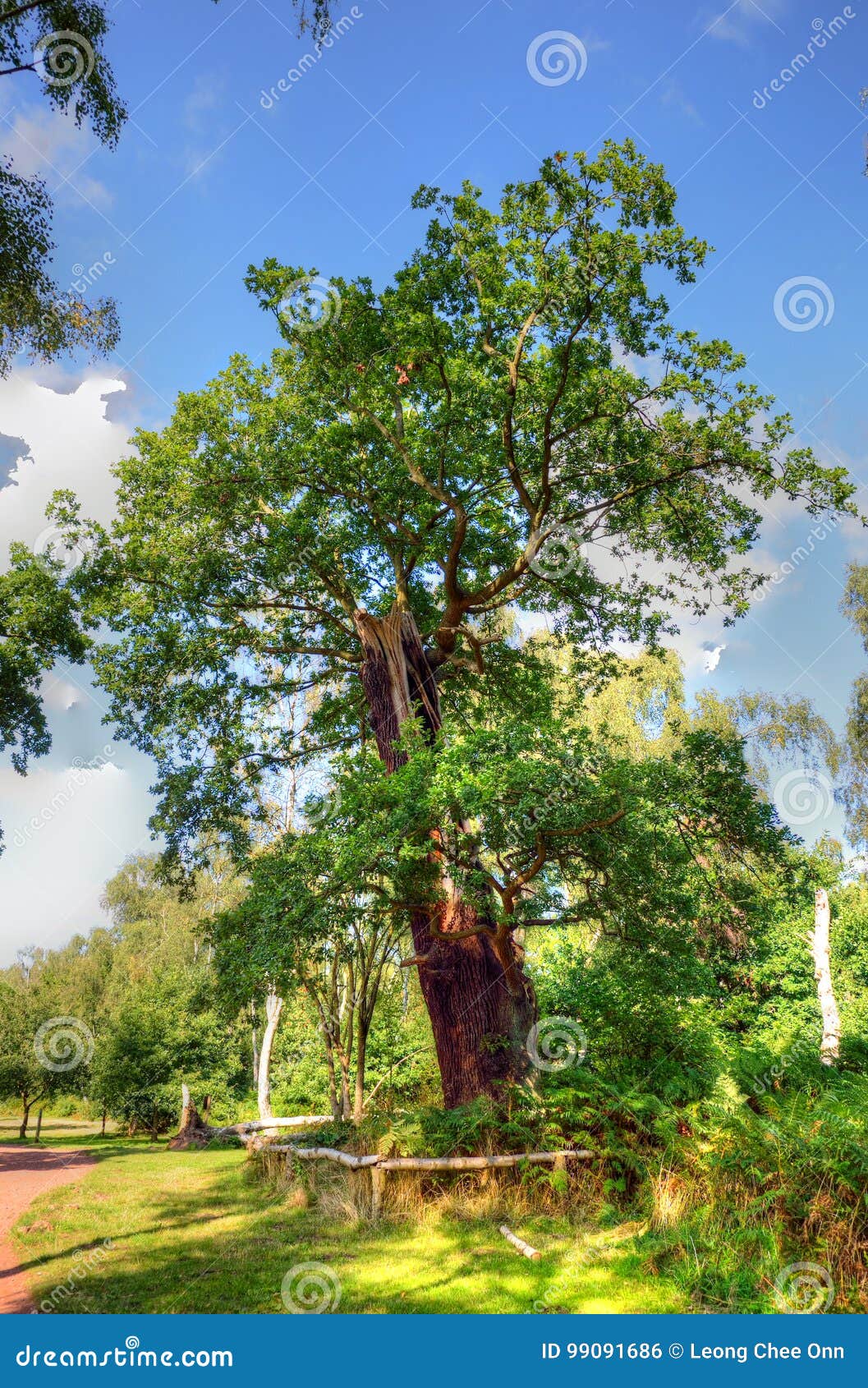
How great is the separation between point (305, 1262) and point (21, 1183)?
8603 millimetres

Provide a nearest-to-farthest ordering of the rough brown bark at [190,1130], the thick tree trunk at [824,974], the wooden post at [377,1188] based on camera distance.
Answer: the wooden post at [377,1188] → the thick tree trunk at [824,974] → the rough brown bark at [190,1130]

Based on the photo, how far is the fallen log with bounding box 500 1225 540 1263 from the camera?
632cm

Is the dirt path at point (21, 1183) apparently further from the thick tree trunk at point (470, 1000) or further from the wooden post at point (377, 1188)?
the thick tree trunk at point (470, 1000)

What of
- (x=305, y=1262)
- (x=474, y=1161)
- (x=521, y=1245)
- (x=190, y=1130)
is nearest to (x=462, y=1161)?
(x=474, y=1161)

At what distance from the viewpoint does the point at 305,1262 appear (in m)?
6.60

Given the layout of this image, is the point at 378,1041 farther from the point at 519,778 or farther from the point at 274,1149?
the point at 519,778

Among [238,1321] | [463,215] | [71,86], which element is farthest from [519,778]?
[71,86]

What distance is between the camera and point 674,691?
23.5 meters

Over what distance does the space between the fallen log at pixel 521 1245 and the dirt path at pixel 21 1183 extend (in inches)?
146

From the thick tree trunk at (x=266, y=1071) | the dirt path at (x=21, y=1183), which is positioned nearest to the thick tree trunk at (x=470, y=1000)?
the dirt path at (x=21, y=1183)

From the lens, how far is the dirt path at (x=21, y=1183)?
595cm

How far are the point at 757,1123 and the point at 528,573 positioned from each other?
8.28 meters

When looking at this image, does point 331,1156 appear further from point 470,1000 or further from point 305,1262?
point 305,1262

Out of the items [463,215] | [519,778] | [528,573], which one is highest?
[463,215]
